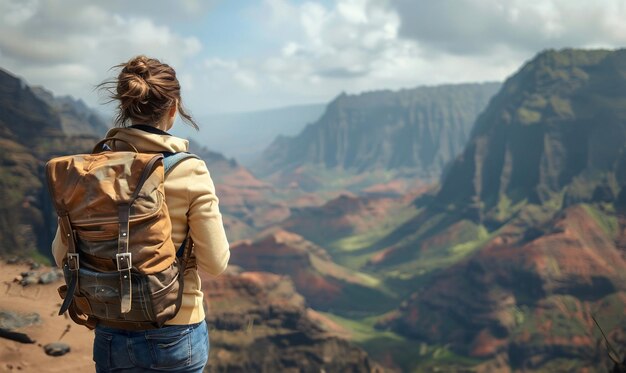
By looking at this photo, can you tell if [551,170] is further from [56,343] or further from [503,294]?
[56,343]

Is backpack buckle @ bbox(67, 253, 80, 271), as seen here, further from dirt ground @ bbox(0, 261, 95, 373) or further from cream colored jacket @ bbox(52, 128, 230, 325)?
dirt ground @ bbox(0, 261, 95, 373)

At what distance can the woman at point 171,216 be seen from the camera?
3662 millimetres

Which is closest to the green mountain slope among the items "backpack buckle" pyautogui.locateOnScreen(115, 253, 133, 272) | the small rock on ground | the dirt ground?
the dirt ground

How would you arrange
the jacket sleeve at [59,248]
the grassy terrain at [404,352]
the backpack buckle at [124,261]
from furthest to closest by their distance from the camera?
1. the grassy terrain at [404,352]
2. the jacket sleeve at [59,248]
3. the backpack buckle at [124,261]

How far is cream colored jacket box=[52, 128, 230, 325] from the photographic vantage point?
11.9 ft

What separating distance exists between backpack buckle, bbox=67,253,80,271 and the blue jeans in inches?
21.6

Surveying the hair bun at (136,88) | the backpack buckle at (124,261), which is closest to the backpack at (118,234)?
the backpack buckle at (124,261)

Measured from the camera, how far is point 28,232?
4772 centimetres

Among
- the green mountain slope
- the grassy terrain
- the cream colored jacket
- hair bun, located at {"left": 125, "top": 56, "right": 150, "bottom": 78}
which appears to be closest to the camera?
the cream colored jacket

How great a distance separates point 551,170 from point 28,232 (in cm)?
11684

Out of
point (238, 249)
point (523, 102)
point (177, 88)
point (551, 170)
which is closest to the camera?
point (177, 88)

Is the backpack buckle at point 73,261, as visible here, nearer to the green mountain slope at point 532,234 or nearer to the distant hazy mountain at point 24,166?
the distant hazy mountain at point 24,166

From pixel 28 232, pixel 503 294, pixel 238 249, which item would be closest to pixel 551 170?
pixel 503 294

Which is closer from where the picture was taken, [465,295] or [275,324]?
[275,324]
